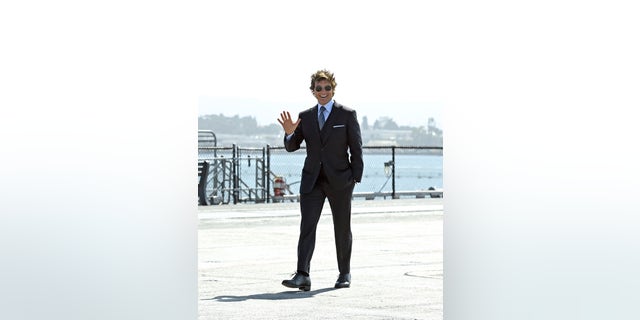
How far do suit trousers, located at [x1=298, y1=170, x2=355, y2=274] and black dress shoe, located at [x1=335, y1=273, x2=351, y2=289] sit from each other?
0.04 metres

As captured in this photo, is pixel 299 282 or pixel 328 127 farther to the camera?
pixel 328 127

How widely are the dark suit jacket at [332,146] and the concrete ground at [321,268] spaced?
88 centimetres

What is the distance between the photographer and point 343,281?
36.7 feet

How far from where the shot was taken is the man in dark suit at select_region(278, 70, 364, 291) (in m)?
11.1

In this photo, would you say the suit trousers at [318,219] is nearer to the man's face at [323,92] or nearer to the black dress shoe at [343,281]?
the black dress shoe at [343,281]

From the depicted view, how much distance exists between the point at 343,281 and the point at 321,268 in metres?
1.73

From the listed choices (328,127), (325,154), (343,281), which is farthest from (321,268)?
(328,127)

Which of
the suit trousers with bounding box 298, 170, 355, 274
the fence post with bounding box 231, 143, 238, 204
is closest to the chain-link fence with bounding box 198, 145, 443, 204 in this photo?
the fence post with bounding box 231, 143, 238, 204

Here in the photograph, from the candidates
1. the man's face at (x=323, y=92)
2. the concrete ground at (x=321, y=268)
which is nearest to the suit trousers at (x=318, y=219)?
the concrete ground at (x=321, y=268)

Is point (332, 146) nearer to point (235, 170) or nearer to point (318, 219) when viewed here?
point (318, 219)
